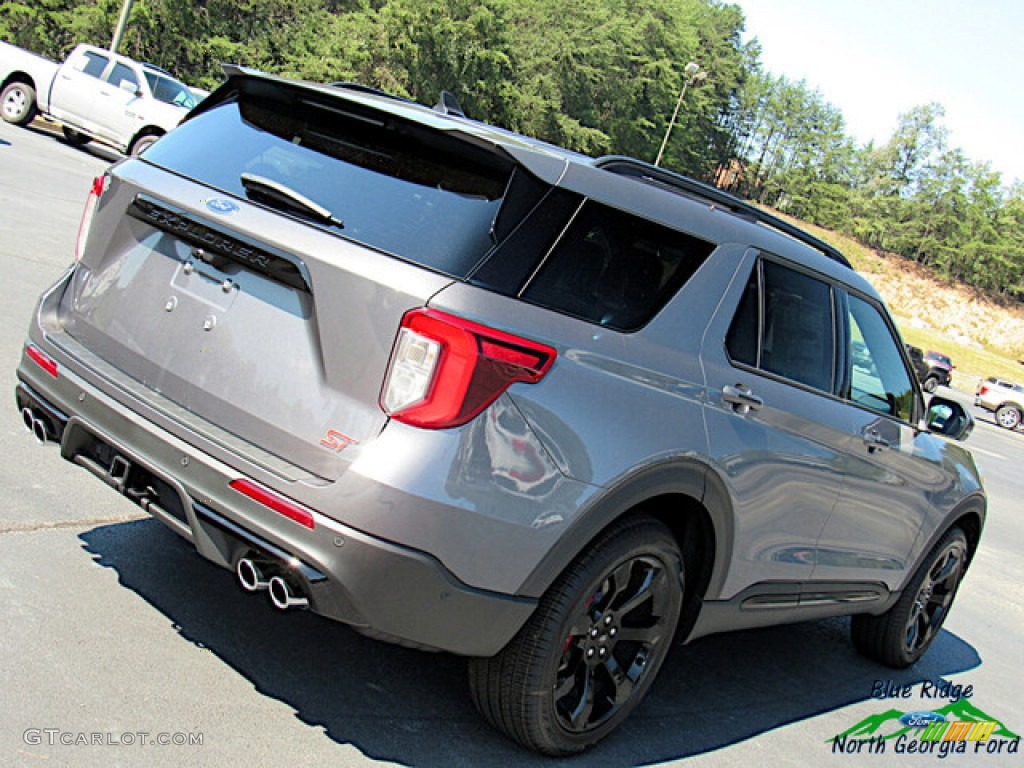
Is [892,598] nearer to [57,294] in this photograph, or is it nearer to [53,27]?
[57,294]

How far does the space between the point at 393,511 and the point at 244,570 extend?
1.71 ft

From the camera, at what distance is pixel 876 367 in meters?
4.85

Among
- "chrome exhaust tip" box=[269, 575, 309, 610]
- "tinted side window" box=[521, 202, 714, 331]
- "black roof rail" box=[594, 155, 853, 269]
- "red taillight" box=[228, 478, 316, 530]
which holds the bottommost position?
"chrome exhaust tip" box=[269, 575, 309, 610]

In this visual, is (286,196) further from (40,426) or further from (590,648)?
(590,648)

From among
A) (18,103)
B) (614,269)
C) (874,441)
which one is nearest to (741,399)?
(614,269)

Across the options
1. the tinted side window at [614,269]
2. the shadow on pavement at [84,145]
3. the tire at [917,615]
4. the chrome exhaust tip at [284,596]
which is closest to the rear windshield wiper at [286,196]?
the tinted side window at [614,269]

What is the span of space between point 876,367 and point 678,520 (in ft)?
5.34

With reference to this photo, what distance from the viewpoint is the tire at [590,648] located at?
10.7ft

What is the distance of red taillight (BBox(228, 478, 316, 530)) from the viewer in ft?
9.49

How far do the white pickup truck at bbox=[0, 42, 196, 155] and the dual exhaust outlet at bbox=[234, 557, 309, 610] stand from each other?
735 inches

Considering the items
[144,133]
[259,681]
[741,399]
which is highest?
[741,399]

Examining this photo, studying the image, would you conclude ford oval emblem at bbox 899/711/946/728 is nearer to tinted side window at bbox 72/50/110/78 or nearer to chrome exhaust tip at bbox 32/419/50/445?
chrome exhaust tip at bbox 32/419/50/445

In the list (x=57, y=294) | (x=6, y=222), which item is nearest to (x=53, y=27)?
(x=6, y=222)

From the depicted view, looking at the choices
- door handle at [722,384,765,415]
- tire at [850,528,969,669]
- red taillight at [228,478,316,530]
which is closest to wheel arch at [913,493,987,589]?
tire at [850,528,969,669]
